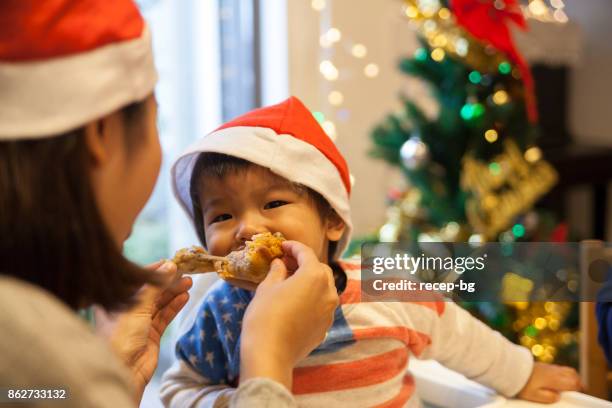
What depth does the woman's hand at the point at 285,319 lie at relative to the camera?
767 mm

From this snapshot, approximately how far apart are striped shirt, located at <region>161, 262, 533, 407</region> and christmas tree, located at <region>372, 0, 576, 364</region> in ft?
2.76

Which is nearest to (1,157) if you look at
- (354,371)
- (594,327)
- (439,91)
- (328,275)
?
(328,275)

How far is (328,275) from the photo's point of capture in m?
0.89

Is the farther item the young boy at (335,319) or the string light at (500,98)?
the string light at (500,98)

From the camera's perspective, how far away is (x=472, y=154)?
204 centimetres

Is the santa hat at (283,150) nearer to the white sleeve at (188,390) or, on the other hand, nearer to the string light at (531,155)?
the white sleeve at (188,390)

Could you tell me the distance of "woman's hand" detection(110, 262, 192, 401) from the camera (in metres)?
0.96

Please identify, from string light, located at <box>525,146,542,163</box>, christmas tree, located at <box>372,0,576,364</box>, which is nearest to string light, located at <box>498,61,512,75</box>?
christmas tree, located at <box>372,0,576,364</box>

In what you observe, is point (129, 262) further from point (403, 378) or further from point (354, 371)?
point (403, 378)

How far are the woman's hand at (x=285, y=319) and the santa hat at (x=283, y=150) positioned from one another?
184 mm

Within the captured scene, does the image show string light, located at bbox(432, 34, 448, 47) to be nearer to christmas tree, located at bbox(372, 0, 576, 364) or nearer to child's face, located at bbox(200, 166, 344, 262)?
christmas tree, located at bbox(372, 0, 576, 364)

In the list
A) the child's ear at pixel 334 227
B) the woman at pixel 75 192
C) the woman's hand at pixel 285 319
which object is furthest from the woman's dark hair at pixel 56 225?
the child's ear at pixel 334 227

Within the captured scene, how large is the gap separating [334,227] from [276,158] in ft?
0.60

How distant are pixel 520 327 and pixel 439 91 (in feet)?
2.22
